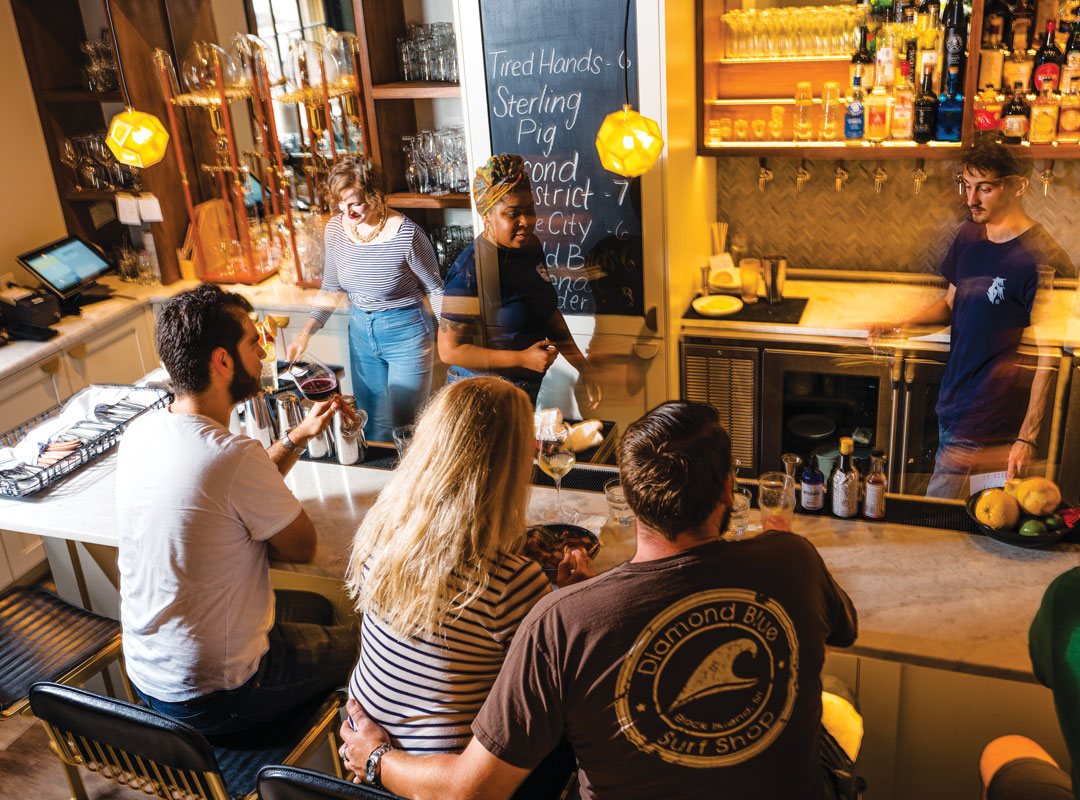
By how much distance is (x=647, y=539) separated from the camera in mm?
1540

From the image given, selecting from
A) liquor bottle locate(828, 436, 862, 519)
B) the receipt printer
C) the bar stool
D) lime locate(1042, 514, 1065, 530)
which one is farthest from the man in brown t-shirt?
the receipt printer

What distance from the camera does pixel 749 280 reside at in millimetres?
4309

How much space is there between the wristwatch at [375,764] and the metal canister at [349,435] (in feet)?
3.71

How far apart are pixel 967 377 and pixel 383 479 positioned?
203 centimetres

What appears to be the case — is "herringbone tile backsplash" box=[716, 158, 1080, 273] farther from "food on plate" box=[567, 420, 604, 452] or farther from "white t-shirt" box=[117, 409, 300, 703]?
"white t-shirt" box=[117, 409, 300, 703]

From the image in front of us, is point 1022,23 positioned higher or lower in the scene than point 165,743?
higher

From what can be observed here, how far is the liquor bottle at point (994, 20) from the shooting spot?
12.0ft

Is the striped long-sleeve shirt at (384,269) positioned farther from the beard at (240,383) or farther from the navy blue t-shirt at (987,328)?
the navy blue t-shirt at (987,328)

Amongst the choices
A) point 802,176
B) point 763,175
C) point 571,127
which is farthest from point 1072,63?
point 571,127

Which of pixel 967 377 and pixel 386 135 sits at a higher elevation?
pixel 386 135

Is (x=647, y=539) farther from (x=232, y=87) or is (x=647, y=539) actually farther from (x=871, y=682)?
(x=232, y=87)

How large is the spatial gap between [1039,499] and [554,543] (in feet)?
3.47

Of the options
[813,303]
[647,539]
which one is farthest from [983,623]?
[813,303]

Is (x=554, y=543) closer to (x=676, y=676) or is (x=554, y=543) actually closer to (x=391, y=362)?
(x=676, y=676)
